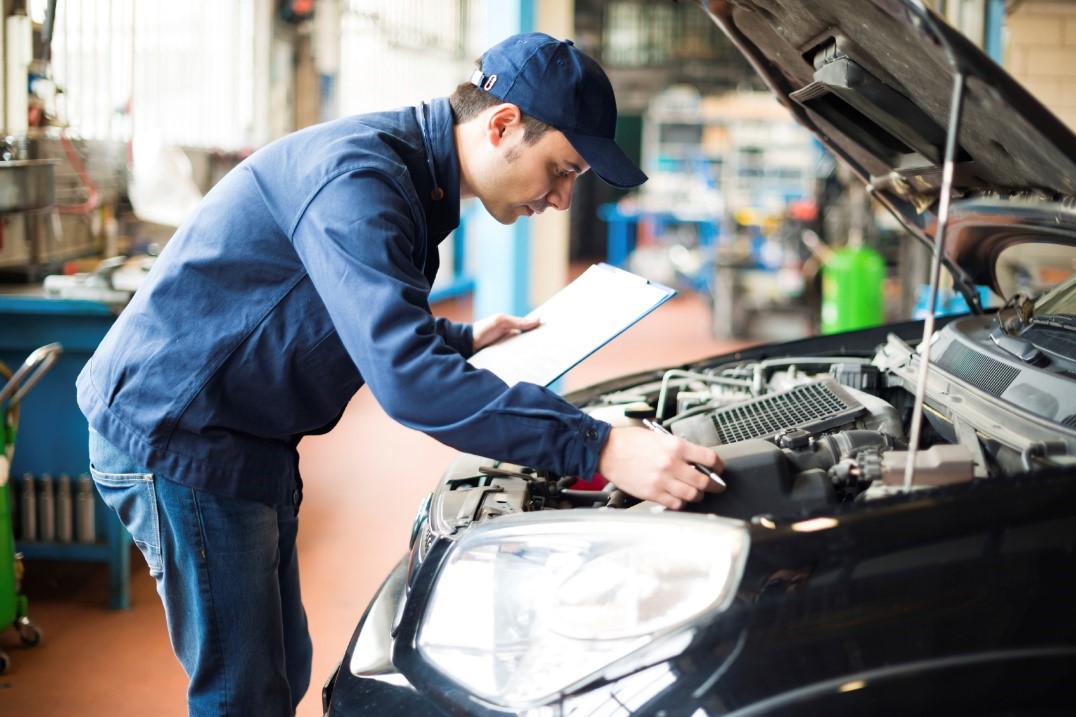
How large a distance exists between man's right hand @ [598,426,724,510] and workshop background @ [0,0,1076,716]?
4.93 ft

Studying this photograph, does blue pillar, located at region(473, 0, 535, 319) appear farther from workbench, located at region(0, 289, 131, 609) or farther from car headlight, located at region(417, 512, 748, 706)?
car headlight, located at region(417, 512, 748, 706)

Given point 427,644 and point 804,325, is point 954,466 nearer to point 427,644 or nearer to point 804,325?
point 427,644

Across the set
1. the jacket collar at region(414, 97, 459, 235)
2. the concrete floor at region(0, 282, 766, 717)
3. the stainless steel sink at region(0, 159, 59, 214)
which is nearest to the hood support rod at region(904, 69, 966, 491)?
the jacket collar at region(414, 97, 459, 235)

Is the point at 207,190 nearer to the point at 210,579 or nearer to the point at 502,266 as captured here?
the point at 502,266

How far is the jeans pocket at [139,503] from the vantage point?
154cm

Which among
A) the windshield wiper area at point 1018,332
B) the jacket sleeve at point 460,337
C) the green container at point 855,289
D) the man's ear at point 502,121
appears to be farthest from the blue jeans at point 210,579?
the green container at point 855,289

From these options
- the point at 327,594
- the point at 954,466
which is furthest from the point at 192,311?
the point at 327,594

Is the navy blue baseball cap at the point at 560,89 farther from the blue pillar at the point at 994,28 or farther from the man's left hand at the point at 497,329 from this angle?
the blue pillar at the point at 994,28

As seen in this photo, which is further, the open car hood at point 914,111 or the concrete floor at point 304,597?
the concrete floor at point 304,597

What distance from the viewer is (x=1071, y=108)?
27.2ft

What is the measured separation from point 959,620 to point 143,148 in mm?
4494

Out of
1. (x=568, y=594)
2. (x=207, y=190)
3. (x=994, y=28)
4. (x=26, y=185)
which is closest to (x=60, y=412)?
(x=26, y=185)

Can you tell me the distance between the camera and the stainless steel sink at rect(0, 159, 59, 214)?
343 cm

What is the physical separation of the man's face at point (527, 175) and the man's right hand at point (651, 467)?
44 cm
